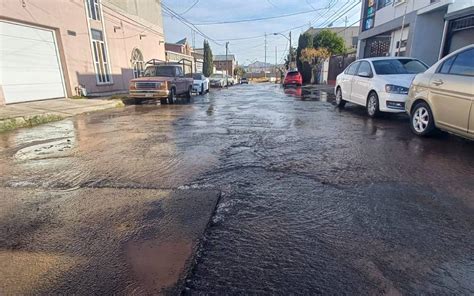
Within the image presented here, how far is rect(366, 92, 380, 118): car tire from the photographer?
830cm

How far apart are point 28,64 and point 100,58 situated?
5546 mm

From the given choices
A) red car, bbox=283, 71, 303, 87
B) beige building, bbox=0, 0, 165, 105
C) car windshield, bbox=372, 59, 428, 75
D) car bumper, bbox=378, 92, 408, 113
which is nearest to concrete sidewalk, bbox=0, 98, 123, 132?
beige building, bbox=0, 0, 165, 105

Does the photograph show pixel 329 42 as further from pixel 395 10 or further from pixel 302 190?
pixel 302 190

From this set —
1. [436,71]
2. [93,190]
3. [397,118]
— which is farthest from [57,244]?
[397,118]

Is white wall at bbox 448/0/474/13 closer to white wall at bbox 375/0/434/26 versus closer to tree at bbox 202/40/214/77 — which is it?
white wall at bbox 375/0/434/26

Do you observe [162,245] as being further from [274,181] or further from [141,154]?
[141,154]

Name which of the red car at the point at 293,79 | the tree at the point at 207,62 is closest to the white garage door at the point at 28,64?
the red car at the point at 293,79

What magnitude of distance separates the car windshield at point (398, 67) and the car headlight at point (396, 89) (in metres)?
0.86

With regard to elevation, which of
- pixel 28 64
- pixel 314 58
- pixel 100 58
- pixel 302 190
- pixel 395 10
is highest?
pixel 395 10

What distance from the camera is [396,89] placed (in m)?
7.68

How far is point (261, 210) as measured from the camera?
3.00 metres

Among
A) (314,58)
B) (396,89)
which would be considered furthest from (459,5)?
(314,58)

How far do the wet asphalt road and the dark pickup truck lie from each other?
21.2 ft

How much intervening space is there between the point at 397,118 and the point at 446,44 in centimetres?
596
